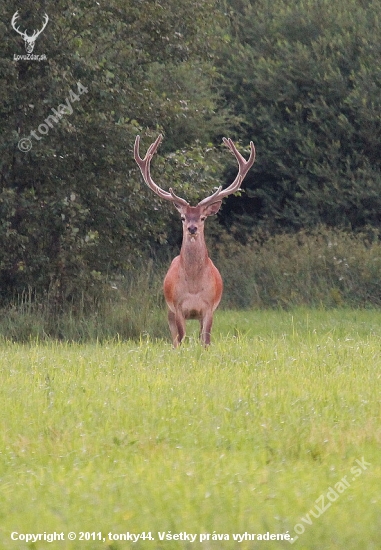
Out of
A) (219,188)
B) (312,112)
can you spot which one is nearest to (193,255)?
(219,188)

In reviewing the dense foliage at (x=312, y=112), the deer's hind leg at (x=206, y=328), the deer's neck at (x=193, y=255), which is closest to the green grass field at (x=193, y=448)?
the deer's hind leg at (x=206, y=328)

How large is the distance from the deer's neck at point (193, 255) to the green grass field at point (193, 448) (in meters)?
Answer: 2.09

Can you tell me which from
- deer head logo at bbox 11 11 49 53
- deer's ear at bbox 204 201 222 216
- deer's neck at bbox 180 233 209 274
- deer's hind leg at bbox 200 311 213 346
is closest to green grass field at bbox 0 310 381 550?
deer's hind leg at bbox 200 311 213 346

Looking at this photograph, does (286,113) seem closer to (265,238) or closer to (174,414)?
(265,238)

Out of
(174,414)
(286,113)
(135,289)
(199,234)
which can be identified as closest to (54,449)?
(174,414)

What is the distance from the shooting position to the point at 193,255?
13.5m

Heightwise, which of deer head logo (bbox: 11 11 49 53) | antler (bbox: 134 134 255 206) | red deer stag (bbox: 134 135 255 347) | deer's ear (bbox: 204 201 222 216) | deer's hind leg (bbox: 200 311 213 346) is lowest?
deer's hind leg (bbox: 200 311 213 346)

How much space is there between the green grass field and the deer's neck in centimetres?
209

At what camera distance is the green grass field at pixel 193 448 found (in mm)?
5367

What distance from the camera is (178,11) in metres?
17.1

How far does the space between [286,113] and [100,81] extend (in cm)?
1220

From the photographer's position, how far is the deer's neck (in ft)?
44.1

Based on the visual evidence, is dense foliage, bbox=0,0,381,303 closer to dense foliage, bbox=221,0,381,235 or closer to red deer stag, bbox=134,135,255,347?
red deer stag, bbox=134,135,255,347

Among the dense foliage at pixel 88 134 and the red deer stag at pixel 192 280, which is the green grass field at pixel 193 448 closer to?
the red deer stag at pixel 192 280
